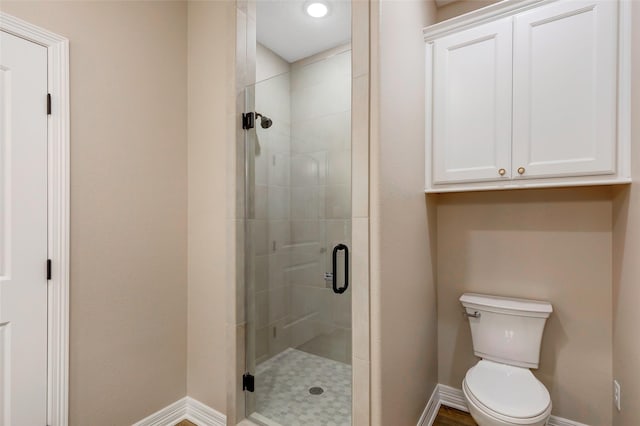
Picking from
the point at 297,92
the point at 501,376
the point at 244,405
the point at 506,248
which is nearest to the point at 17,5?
the point at 297,92

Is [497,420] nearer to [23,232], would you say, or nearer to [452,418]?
[452,418]

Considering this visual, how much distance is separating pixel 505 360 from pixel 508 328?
0.63 ft

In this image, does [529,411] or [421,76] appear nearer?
[529,411]

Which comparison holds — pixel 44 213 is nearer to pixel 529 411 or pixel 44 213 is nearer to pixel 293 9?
pixel 293 9

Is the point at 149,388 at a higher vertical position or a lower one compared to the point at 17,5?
lower

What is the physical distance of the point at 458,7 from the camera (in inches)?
86.0

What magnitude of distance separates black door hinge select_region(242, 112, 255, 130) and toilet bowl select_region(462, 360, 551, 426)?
6.15 feet

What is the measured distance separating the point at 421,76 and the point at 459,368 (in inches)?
77.3

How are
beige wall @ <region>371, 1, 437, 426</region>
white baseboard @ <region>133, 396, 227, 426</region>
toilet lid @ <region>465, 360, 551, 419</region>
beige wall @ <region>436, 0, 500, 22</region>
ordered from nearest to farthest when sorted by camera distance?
beige wall @ <region>371, 1, 437, 426</region> → toilet lid @ <region>465, 360, 551, 419</region> → white baseboard @ <region>133, 396, 227, 426</region> → beige wall @ <region>436, 0, 500, 22</region>

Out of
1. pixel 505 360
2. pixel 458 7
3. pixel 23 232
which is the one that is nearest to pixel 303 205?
pixel 23 232

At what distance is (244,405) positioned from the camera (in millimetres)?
1839

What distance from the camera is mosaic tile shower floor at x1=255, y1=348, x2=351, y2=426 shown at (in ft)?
5.21

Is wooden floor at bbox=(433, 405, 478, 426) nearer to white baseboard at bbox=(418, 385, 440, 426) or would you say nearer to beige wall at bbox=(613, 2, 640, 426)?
white baseboard at bbox=(418, 385, 440, 426)

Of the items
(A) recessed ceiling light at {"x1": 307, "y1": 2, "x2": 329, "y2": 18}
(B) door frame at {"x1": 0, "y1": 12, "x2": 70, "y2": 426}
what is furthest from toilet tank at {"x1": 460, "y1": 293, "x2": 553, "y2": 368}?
(B) door frame at {"x1": 0, "y1": 12, "x2": 70, "y2": 426}
